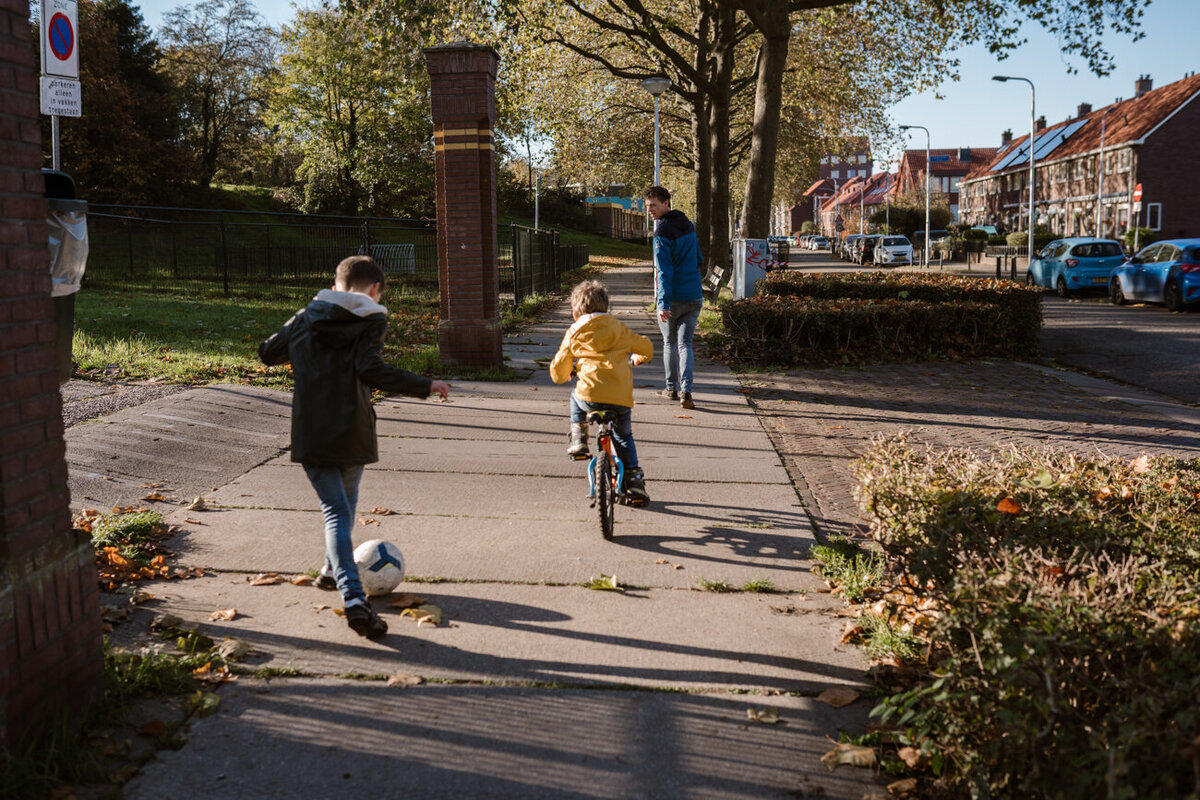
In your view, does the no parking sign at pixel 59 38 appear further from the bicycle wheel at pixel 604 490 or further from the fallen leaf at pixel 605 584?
the fallen leaf at pixel 605 584

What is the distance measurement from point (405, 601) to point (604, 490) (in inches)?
53.3

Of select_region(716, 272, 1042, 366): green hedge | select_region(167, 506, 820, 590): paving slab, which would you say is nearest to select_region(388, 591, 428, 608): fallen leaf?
select_region(167, 506, 820, 590): paving slab

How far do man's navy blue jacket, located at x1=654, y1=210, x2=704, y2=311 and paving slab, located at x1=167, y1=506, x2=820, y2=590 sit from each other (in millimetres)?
3909

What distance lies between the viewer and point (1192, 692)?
2.29 metres

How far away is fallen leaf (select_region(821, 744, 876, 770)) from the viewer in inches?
125

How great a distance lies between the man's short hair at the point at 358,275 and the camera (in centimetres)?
425

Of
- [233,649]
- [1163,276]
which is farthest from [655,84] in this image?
[233,649]

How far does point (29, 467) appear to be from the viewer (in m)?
3.11

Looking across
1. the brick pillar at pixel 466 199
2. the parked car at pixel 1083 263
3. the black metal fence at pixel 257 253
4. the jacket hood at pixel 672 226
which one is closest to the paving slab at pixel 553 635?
the jacket hood at pixel 672 226

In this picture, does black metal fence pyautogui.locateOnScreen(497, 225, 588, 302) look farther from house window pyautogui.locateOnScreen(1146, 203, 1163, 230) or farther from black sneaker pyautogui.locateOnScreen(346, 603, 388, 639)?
house window pyautogui.locateOnScreen(1146, 203, 1163, 230)

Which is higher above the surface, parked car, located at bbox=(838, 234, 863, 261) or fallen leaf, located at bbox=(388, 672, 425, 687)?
parked car, located at bbox=(838, 234, 863, 261)

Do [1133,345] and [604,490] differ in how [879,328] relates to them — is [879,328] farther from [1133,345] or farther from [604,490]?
[604,490]

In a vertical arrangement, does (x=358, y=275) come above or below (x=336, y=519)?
above

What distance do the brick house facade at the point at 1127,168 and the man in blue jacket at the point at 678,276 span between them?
50.1 metres
